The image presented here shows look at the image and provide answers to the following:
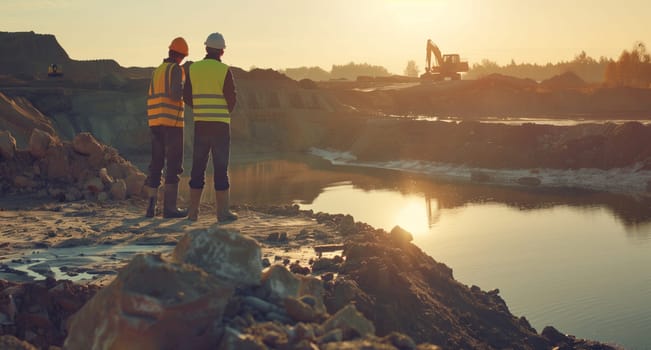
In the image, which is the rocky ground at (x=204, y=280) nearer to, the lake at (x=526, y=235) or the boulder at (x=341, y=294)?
the boulder at (x=341, y=294)

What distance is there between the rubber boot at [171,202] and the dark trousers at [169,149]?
0.26ft

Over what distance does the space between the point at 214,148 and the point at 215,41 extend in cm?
111

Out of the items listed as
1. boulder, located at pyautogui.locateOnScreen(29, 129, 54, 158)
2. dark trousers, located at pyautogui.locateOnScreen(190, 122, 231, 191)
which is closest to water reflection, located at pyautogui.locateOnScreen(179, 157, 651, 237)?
boulder, located at pyautogui.locateOnScreen(29, 129, 54, 158)

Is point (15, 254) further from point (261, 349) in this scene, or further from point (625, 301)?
point (625, 301)

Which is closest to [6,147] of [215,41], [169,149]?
[169,149]

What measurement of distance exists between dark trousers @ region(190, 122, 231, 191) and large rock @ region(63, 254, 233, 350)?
13.5 feet

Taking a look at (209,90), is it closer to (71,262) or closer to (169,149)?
(169,149)

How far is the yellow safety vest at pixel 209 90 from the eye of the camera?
26.1 ft

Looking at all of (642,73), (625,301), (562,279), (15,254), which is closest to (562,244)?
(562,279)

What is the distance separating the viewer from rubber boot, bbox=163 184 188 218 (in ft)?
29.8

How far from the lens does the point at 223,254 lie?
4586 millimetres

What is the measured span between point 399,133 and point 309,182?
908 centimetres

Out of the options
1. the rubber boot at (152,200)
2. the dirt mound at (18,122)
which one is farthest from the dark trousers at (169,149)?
the dirt mound at (18,122)

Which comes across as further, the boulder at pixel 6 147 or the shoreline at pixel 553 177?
the shoreline at pixel 553 177
